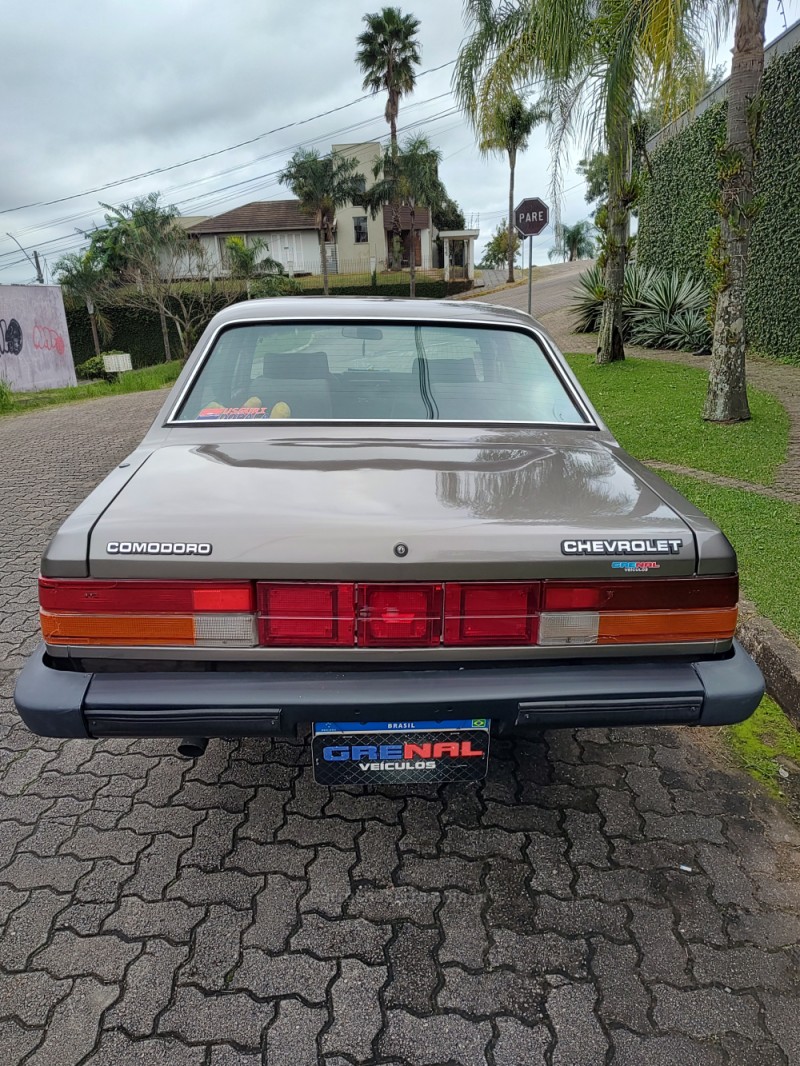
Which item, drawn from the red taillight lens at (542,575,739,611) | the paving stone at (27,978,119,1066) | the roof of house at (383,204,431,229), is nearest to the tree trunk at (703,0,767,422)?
the red taillight lens at (542,575,739,611)

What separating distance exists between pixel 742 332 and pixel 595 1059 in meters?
7.46

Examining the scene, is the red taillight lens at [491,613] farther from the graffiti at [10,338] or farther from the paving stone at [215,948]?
the graffiti at [10,338]

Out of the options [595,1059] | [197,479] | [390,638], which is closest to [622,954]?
[595,1059]

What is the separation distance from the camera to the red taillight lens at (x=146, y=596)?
1861mm

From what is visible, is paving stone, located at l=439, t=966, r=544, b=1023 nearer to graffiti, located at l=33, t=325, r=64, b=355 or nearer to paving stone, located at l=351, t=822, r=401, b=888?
paving stone, located at l=351, t=822, r=401, b=888

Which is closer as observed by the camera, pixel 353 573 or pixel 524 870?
pixel 353 573

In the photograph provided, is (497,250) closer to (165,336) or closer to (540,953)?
(165,336)

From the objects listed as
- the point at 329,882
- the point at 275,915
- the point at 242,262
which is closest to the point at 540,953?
the point at 329,882

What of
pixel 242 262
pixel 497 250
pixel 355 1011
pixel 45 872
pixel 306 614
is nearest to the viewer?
pixel 355 1011

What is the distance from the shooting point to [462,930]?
79.6 inches

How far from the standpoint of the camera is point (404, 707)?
6.15 feet

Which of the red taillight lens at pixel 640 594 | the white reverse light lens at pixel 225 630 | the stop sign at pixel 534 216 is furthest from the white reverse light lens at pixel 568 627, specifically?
the stop sign at pixel 534 216

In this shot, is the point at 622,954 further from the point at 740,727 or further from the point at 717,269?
the point at 717,269

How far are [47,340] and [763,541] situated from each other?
63.1ft
